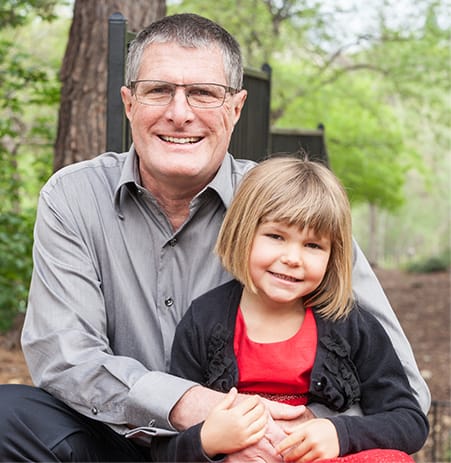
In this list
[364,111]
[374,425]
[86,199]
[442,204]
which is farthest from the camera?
[442,204]

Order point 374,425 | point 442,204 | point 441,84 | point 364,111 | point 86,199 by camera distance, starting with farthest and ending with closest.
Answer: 1. point 442,204
2. point 364,111
3. point 441,84
4. point 86,199
5. point 374,425

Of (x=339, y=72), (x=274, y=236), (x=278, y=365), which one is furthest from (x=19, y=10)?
(x=339, y=72)

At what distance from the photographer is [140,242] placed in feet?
10.4

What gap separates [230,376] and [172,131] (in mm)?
927

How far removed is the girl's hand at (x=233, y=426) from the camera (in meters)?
2.46

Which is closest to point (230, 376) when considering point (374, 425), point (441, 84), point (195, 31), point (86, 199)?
point (374, 425)

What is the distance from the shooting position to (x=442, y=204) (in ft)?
180

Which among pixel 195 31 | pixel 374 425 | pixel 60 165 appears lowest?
pixel 374 425

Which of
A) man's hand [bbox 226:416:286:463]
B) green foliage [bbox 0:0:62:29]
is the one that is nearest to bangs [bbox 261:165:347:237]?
man's hand [bbox 226:416:286:463]

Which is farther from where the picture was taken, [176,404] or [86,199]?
[86,199]

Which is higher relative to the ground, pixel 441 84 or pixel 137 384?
pixel 441 84

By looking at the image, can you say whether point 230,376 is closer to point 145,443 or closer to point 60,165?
Answer: point 145,443

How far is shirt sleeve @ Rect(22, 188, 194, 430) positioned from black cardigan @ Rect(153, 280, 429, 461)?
12 cm

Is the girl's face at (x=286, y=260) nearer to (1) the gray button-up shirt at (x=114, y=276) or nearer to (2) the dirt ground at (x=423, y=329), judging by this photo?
(1) the gray button-up shirt at (x=114, y=276)
